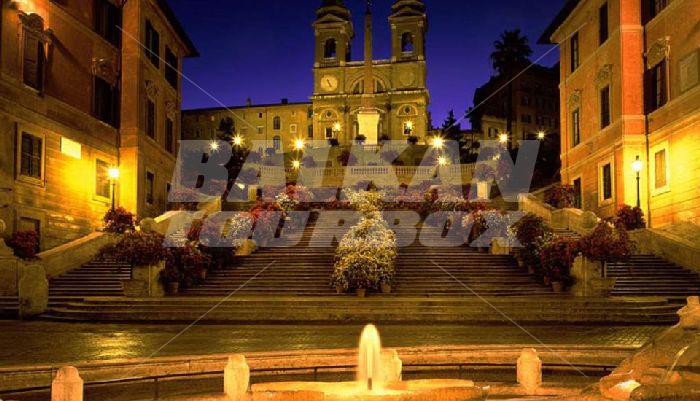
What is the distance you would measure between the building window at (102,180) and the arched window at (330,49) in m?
67.6

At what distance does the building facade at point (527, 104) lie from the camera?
310 ft

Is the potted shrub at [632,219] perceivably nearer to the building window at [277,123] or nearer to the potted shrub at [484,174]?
the potted shrub at [484,174]

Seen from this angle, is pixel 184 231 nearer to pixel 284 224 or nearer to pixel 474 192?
pixel 284 224

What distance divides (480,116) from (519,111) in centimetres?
570

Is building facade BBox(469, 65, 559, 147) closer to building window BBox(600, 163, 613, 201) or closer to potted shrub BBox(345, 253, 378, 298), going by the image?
building window BBox(600, 163, 613, 201)

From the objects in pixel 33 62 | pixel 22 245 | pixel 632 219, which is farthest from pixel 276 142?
pixel 22 245

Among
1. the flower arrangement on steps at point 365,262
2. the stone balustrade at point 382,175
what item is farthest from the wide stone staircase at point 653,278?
the stone balustrade at point 382,175

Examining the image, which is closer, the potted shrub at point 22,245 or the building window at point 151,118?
the potted shrub at point 22,245

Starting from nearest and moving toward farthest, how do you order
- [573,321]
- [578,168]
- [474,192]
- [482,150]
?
[573,321] < [578,168] < [474,192] < [482,150]

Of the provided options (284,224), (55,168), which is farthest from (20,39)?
(284,224)

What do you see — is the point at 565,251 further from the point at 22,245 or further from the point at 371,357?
the point at 22,245

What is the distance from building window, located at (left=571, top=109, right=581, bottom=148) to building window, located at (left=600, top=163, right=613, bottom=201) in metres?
4.94

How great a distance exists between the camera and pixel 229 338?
562 inches

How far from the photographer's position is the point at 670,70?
94.2ft
